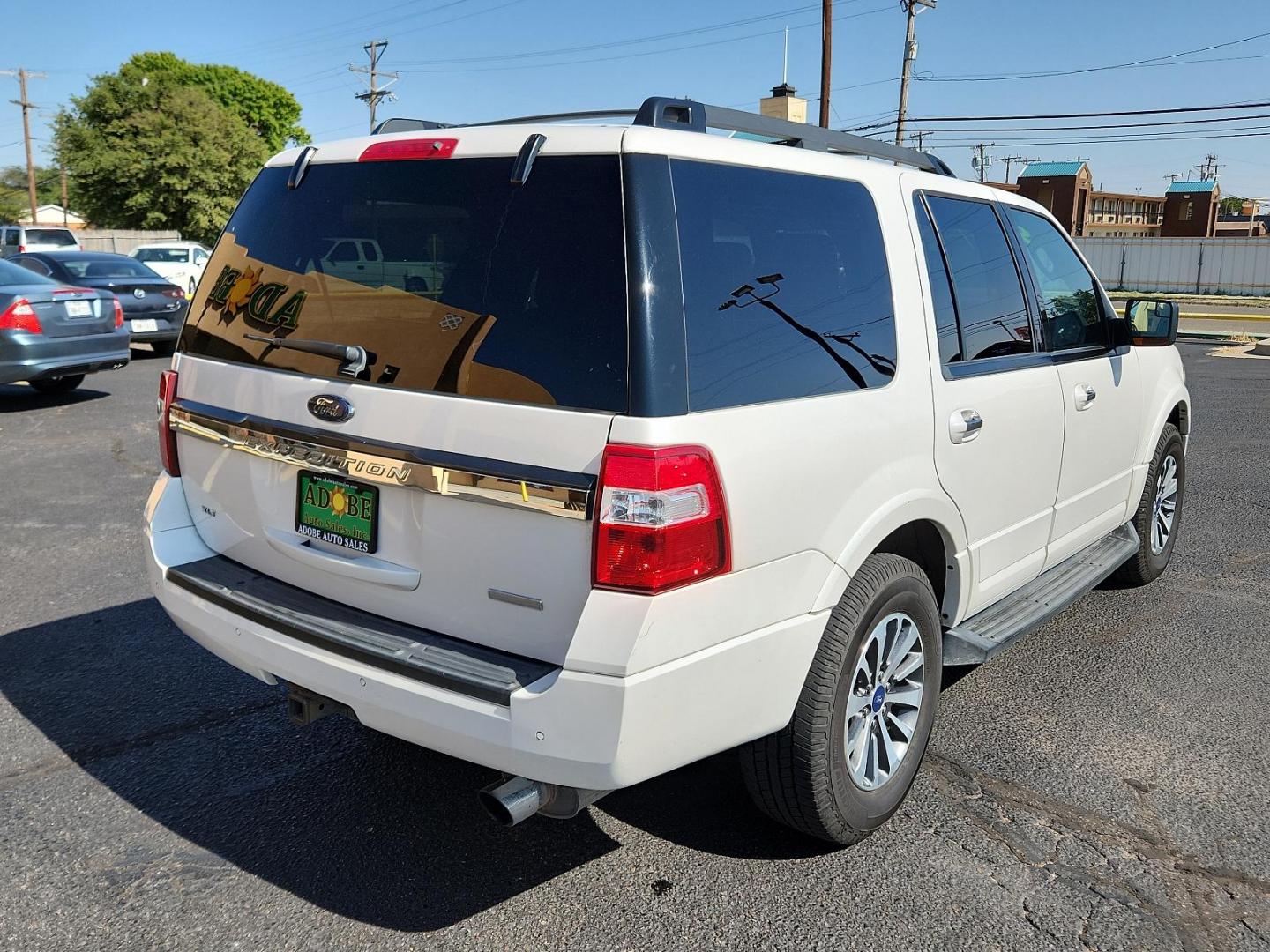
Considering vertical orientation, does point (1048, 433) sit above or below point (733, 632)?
above

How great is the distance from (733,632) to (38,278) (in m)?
10.6

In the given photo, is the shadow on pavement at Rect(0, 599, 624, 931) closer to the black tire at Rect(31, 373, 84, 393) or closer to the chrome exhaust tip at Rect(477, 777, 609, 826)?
the chrome exhaust tip at Rect(477, 777, 609, 826)

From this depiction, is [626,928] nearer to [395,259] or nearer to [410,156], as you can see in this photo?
[395,259]

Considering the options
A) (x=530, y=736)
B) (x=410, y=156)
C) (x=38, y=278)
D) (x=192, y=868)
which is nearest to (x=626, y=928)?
(x=530, y=736)

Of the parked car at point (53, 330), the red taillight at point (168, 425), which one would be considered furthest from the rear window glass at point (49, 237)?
the red taillight at point (168, 425)

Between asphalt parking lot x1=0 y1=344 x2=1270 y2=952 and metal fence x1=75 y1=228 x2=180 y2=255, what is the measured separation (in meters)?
46.5

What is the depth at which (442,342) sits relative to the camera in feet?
8.66

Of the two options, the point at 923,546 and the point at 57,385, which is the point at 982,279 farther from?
the point at 57,385

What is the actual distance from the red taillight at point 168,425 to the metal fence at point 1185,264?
42407 millimetres

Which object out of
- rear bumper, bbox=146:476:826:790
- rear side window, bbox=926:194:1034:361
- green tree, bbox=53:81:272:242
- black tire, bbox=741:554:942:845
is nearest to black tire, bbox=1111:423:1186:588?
rear side window, bbox=926:194:1034:361

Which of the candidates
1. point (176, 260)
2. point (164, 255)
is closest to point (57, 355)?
point (176, 260)

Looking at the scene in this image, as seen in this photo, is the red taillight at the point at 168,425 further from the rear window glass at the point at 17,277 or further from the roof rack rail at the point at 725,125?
the rear window glass at the point at 17,277

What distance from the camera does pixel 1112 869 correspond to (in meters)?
3.04

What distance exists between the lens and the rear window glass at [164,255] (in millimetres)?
24312
